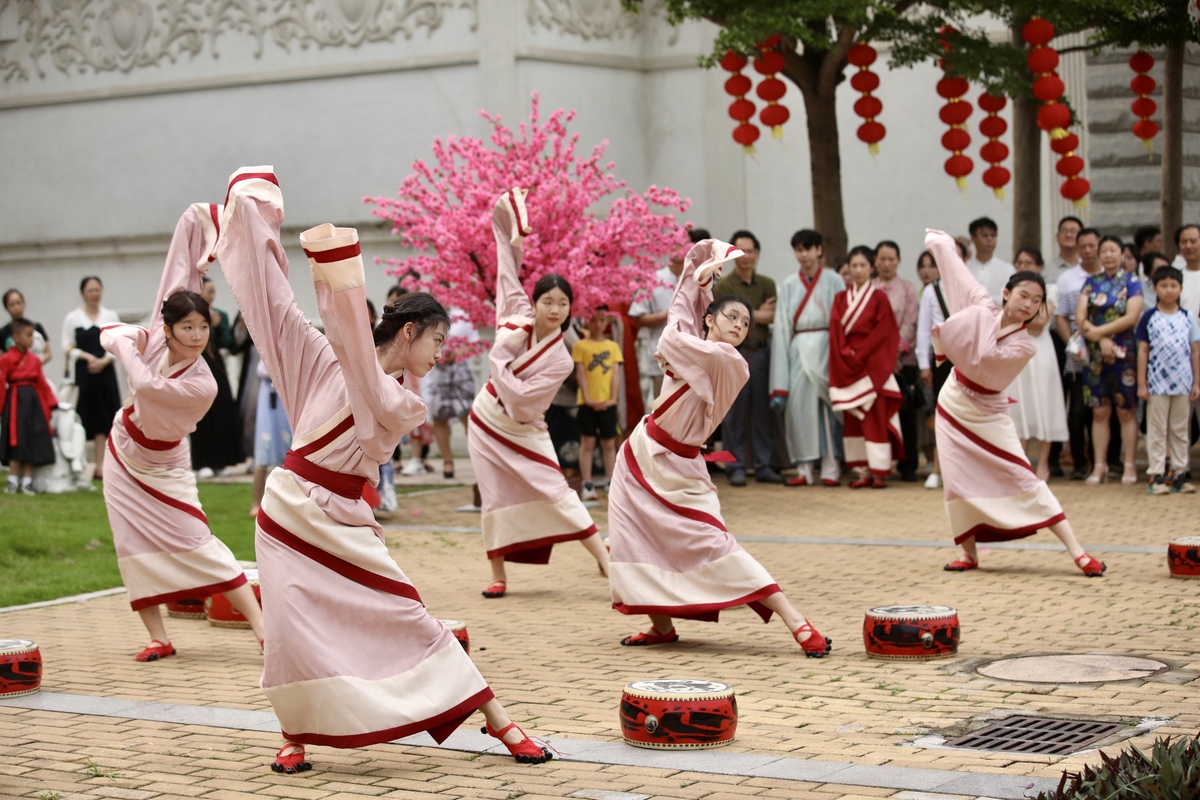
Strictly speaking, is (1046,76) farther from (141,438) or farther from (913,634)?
(141,438)

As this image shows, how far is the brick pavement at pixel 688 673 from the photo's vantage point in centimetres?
525

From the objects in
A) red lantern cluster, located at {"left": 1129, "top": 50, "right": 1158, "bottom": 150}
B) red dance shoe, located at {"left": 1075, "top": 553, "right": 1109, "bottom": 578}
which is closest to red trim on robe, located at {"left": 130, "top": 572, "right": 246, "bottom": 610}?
red dance shoe, located at {"left": 1075, "top": 553, "right": 1109, "bottom": 578}

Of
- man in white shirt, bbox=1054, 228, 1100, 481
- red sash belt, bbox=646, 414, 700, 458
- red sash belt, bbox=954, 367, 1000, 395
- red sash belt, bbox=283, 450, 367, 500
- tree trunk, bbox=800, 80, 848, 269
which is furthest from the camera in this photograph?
tree trunk, bbox=800, 80, 848, 269

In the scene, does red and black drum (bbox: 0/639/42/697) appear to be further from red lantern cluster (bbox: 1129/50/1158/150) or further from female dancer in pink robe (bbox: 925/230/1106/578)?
red lantern cluster (bbox: 1129/50/1158/150)

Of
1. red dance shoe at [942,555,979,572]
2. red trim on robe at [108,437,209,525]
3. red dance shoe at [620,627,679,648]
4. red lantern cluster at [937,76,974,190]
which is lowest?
red dance shoe at [942,555,979,572]

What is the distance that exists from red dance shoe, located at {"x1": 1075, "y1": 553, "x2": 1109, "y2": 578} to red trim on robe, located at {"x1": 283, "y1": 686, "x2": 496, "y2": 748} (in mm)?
4713

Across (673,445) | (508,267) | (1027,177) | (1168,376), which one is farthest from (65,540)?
(1027,177)

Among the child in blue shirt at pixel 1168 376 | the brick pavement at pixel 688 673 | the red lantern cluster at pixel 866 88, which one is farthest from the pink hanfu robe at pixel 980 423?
the red lantern cluster at pixel 866 88

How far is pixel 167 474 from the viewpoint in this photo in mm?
7656

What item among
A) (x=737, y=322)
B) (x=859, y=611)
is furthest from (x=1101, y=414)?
(x=737, y=322)

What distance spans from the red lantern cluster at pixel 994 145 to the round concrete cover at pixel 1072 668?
7.73 meters

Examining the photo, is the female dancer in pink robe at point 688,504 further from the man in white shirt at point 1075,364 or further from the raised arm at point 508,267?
the man in white shirt at point 1075,364

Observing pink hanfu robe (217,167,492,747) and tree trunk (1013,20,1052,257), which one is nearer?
pink hanfu robe (217,167,492,747)

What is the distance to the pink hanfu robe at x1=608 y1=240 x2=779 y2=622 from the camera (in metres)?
7.23
